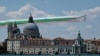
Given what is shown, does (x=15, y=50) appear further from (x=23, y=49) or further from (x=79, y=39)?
(x=79, y=39)

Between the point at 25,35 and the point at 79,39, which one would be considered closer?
the point at 79,39

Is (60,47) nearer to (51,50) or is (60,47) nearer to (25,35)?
(51,50)

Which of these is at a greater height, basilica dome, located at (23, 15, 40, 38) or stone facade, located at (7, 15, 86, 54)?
basilica dome, located at (23, 15, 40, 38)

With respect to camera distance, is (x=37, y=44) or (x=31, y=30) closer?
(x=37, y=44)

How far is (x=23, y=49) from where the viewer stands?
334 ft

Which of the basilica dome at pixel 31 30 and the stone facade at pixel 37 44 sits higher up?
the basilica dome at pixel 31 30

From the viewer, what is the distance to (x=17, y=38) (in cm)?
10556

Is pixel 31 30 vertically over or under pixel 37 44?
over

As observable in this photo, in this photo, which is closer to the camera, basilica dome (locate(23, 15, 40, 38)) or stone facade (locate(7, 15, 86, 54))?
stone facade (locate(7, 15, 86, 54))

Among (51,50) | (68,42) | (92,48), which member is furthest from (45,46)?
(92,48)

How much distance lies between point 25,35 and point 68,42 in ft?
38.6

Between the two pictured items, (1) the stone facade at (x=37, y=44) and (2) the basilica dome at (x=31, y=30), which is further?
(2) the basilica dome at (x=31, y=30)

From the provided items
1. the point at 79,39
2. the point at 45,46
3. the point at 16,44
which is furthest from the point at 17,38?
the point at 79,39

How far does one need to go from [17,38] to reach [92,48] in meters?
20.8
